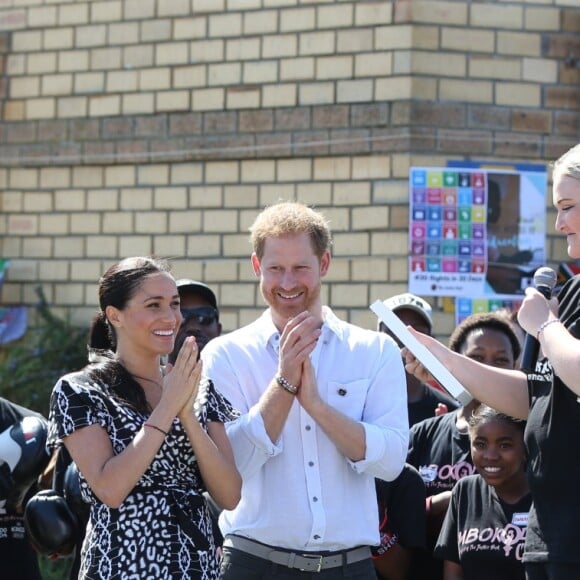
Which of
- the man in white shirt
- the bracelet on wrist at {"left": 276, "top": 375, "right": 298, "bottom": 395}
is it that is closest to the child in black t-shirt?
the man in white shirt

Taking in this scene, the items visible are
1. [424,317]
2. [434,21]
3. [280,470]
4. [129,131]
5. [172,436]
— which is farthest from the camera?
[129,131]

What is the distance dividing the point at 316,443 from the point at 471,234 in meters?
5.33

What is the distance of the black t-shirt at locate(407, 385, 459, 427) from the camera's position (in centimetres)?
592

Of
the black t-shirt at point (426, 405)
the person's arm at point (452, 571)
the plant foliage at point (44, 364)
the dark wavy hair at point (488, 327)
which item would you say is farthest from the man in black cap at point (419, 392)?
the plant foliage at point (44, 364)

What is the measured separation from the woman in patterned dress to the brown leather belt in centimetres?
26

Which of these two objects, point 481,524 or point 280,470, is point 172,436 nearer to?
point 280,470

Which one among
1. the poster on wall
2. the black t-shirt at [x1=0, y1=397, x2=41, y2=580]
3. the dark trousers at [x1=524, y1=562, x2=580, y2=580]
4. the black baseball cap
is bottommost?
the black t-shirt at [x1=0, y1=397, x2=41, y2=580]

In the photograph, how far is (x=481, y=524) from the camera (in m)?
4.55

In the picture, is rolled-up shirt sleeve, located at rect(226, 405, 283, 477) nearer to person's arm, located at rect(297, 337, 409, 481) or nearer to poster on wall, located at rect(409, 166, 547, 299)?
person's arm, located at rect(297, 337, 409, 481)

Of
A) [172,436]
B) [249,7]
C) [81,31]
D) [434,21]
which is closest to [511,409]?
[172,436]

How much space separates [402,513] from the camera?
4.84 metres

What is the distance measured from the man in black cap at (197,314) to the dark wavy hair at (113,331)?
5.05ft

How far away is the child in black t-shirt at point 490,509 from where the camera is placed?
4.44m

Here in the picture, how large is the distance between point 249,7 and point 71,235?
2.53 m
